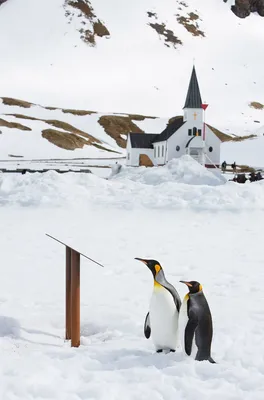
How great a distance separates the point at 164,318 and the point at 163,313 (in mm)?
57

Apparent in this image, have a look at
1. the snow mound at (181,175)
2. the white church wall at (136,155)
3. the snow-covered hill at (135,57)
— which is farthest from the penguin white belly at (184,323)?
the snow-covered hill at (135,57)

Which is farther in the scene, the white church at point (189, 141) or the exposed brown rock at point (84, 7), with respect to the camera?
the exposed brown rock at point (84, 7)

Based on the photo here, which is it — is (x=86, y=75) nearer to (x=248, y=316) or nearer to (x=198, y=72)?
(x=198, y=72)

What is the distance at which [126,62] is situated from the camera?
142125 millimetres

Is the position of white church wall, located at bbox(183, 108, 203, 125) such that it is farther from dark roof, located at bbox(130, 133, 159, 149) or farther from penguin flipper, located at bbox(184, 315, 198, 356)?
penguin flipper, located at bbox(184, 315, 198, 356)

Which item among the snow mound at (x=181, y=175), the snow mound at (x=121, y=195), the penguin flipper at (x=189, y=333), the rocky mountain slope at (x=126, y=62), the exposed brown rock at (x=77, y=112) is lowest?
the penguin flipper at (x=189, y=333)

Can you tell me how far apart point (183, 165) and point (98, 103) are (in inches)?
3671

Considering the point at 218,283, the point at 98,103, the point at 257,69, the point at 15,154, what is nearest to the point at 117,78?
the point at 98,103

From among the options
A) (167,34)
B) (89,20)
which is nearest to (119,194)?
(89,20)

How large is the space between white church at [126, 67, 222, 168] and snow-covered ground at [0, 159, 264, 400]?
3371 cm

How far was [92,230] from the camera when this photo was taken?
44.6 feet

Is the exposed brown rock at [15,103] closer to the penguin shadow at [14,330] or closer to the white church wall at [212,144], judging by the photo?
the white church wall at [212,144]

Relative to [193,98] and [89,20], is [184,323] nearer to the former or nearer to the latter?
[193,98]

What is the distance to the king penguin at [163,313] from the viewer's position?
546 centimetres
